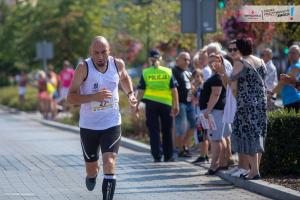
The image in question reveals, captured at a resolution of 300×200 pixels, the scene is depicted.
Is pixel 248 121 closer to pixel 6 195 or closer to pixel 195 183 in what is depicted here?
pixel 195 183

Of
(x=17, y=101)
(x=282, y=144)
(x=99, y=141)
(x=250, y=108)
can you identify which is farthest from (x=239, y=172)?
(x=17, y=101)

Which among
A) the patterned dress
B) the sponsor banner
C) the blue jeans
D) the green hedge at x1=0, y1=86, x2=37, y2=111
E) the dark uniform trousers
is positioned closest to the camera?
the patterned dress

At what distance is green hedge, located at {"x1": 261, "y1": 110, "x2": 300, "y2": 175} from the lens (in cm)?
1183

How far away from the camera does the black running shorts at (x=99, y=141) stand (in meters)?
9.65

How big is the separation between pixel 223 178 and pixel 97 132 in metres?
3.38

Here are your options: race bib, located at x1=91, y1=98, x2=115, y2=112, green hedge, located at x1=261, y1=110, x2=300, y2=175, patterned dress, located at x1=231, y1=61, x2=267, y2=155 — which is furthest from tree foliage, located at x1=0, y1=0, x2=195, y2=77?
race bib, located at x1=91, y1=98, x2=115, y2=112

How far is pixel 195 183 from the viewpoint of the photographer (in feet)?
40.0

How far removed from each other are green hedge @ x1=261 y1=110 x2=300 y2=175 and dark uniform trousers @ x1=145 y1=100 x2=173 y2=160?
316 centimetres

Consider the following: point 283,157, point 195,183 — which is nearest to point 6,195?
point 195,183

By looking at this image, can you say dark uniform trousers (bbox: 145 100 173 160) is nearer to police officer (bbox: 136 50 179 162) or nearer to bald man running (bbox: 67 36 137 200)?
police officer (bbox: 136 50 179 162)

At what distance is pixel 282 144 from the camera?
39.0 feet

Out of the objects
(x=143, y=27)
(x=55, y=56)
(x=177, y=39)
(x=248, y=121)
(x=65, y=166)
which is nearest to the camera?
(x=248, y=121)

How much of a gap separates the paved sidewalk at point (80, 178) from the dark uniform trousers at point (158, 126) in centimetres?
29

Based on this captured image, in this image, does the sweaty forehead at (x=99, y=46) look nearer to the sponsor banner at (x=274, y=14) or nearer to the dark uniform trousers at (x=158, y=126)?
the sponsor banner at (x=274, y=14)
